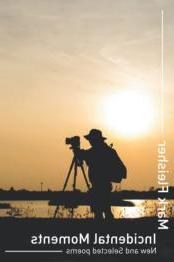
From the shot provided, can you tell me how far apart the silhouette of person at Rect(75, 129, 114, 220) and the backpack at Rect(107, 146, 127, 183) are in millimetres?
81

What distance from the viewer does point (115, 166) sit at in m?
12.1

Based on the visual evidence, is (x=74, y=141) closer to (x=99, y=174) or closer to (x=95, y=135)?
(x=95, y=135)

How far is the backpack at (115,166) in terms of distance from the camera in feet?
39.5

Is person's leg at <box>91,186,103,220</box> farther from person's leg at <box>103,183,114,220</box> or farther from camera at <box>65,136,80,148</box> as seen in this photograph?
camera at <box>65,136,80,148</box>

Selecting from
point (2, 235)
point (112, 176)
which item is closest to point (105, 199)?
point (112, 176)

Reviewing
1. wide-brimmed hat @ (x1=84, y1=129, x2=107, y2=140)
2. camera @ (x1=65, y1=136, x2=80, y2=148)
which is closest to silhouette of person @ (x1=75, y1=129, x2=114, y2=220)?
wide-brimmed hat @ (x1=84, y1=129, x2=107, y2=140)

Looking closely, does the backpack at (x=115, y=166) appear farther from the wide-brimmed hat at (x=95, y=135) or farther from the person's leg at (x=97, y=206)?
the person's leg at (x=97, y=206)

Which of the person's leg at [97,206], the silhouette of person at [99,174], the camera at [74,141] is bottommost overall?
the person's leg at [97,206]

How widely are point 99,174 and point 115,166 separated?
0.41 m

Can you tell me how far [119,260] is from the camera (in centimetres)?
982

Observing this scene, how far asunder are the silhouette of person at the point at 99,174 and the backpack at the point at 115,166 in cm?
8

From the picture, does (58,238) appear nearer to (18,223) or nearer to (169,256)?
(18,223)

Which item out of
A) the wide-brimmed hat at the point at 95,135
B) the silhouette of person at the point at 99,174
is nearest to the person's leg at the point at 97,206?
the silhouette of person at the point at 99,174

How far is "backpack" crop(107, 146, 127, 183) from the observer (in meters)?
12.0
